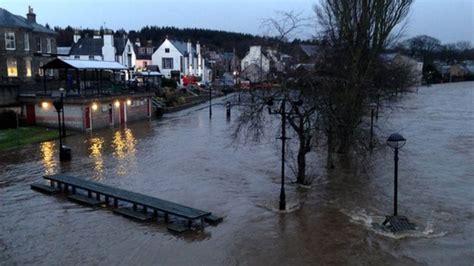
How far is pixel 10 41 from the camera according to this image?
4756 centimetres

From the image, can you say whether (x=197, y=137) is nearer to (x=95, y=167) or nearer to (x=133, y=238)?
(x=95, y=167)

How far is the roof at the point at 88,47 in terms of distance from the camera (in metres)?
71.4

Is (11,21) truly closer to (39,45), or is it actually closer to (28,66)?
(28,66)

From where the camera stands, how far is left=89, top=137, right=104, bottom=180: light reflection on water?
Answer: 23.2m

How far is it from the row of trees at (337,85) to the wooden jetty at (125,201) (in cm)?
453

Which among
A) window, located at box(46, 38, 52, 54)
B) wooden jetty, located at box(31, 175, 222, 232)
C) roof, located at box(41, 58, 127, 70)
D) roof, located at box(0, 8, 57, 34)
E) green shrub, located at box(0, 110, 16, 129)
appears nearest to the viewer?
wooden jetty, located at box(31, 175, 222, 232)

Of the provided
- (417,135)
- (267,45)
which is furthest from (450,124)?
(267,45)

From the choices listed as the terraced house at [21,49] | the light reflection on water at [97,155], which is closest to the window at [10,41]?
the terraced house at [21,49]

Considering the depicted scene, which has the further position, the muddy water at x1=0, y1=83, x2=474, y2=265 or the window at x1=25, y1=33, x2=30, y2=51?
the window at x1=25, y1=33, x2=30, y2=51

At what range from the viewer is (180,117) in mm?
52219

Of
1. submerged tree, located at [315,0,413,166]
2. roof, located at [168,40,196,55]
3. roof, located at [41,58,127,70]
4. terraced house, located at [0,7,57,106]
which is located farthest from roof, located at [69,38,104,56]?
submerged tree, located at [315,0,413,166]

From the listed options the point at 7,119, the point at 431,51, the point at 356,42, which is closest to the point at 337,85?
the point at 356,42

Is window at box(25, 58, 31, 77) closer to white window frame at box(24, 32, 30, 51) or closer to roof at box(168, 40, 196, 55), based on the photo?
white window frame at box(24, 32, 30, 51)

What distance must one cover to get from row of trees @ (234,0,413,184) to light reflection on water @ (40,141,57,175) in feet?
30.8
